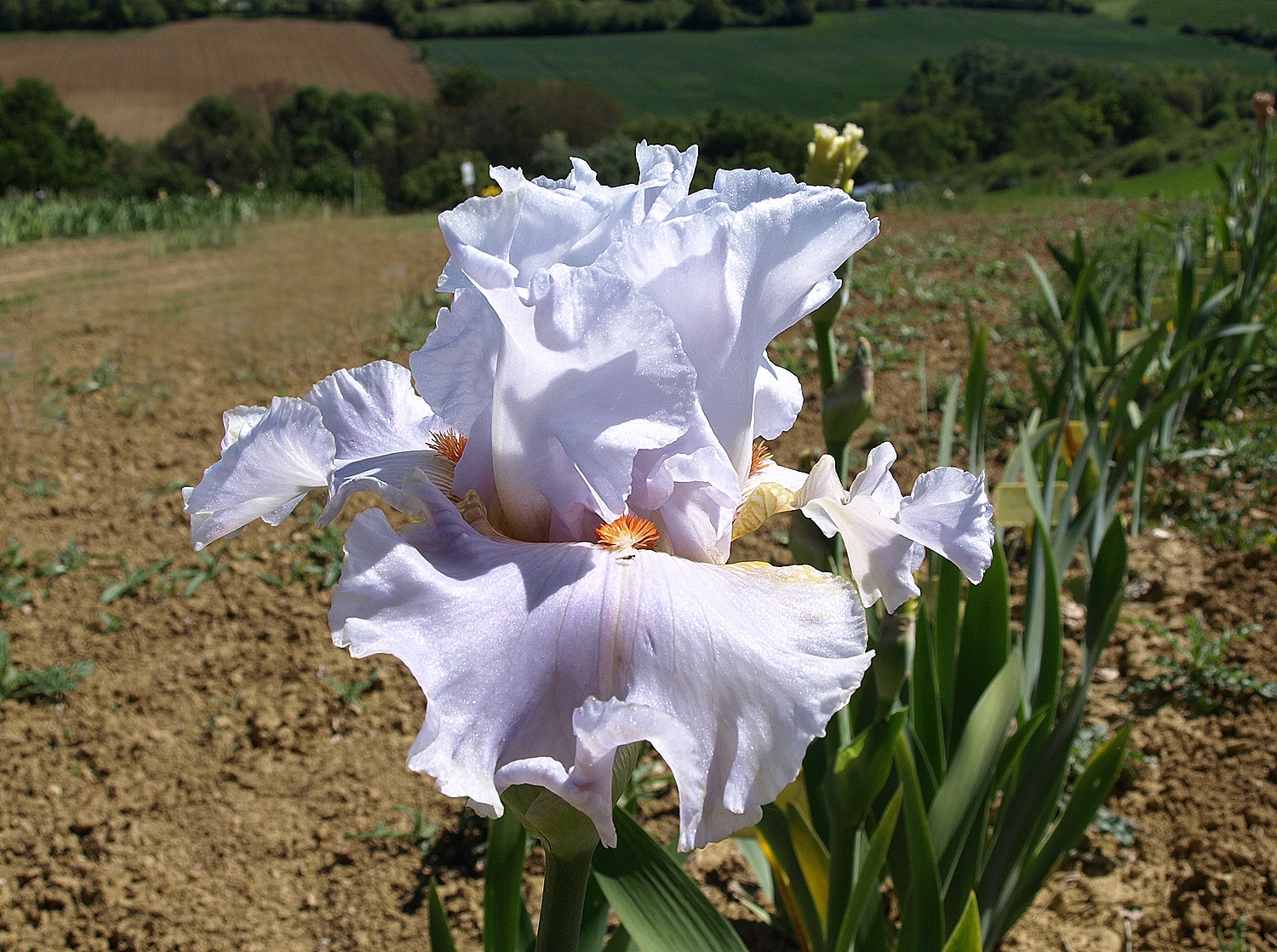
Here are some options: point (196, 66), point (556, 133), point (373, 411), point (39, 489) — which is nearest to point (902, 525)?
point (373, 411)

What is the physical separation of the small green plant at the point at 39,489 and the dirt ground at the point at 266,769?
12mm

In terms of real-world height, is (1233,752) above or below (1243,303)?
below

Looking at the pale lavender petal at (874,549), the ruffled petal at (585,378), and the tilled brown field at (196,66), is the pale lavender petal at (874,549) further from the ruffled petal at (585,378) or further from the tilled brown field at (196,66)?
the tilled brown field at (196,66)

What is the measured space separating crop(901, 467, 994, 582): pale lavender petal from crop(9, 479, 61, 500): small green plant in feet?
11.5

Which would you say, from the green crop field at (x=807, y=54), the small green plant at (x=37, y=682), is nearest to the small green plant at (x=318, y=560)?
the small green plant at (x=37, y=682)

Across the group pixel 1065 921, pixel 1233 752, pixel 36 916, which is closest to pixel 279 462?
pixel 36 916

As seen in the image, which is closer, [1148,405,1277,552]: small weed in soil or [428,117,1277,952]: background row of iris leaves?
[428,117,1277,952]: background row of iris leaves

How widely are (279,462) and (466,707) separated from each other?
321 millimetres

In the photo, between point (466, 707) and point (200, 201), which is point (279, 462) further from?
point (200, 201)

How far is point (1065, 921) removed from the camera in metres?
1.69

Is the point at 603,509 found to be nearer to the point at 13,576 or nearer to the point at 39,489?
the point at 13,576

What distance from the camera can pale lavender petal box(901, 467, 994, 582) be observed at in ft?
2.40

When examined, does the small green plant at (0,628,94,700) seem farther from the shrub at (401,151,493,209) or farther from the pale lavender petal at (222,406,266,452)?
the shrub at (401,151,493,209)

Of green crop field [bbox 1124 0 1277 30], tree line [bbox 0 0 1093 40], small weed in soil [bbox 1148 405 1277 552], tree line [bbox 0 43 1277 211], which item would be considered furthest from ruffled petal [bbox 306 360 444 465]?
green crop field [bbox 1124 0 1277 30]
